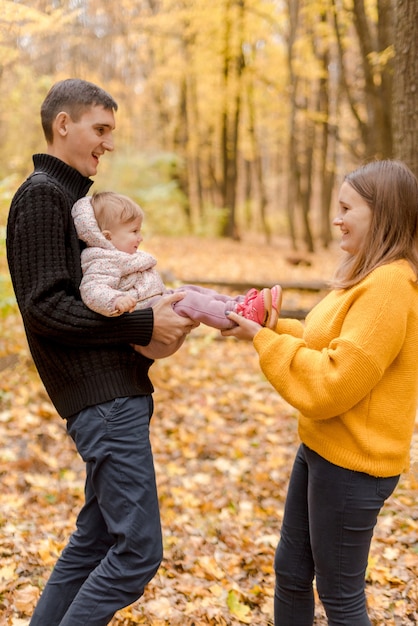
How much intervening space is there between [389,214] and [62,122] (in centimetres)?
137

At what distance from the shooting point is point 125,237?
2.45 metres

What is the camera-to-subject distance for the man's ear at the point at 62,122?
2.40m

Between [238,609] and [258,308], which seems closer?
[258,308]

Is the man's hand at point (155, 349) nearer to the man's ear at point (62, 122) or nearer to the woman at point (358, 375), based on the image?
the woman at point (358, 375)

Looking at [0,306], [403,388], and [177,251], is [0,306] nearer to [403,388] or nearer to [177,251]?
[403,388]

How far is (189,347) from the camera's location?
8500 millimetres

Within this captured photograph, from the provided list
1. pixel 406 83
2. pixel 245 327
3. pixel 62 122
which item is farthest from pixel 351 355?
pixel 406 83

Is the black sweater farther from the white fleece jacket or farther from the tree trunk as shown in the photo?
the tree trunk

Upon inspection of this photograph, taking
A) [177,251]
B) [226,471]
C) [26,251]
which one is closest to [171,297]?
[26,251]

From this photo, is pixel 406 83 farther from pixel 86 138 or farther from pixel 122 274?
pixel 122 274

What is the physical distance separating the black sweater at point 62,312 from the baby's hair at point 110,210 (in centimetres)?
11

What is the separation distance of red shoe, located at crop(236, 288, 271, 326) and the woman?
14 cm

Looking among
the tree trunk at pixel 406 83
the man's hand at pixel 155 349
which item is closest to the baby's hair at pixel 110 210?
the man's hand at pixel 155 349

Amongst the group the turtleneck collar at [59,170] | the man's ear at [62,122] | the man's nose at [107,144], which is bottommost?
the turtleneck collar at [59,170]
